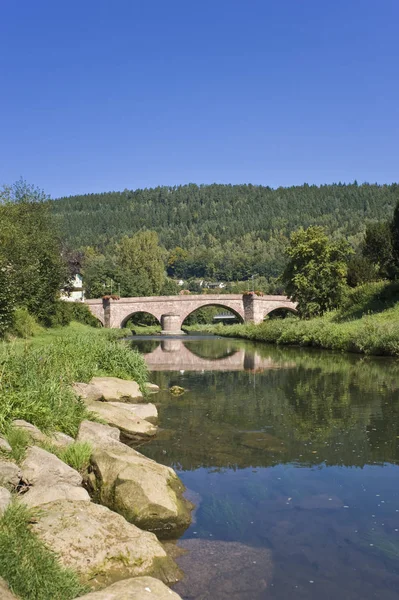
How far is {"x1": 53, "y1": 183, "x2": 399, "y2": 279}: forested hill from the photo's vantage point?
162m

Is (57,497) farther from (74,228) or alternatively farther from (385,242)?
(74,228)

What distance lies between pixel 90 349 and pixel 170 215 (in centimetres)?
18030

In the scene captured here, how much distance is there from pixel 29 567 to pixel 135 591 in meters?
1.08

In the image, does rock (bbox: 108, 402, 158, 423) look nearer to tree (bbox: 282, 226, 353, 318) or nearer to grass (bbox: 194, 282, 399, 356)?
grass (bbox: 194, 282, 399, 356)

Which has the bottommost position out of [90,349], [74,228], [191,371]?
[191,371]

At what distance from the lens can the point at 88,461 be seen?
27.9 ft

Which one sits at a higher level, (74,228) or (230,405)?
(74,228)

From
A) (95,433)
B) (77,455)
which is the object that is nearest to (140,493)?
(77,455)

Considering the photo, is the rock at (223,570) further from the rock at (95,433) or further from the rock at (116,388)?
the rock at (116,388)

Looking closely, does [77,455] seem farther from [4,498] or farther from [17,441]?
[4,498]

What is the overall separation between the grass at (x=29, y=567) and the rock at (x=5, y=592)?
0.76ft

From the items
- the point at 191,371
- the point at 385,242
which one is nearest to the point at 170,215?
the point at 385,242

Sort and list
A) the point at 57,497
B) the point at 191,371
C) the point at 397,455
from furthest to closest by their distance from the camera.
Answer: the point at 191,371 < the point at 397,455 < the point at 57,497

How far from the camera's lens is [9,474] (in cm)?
662
